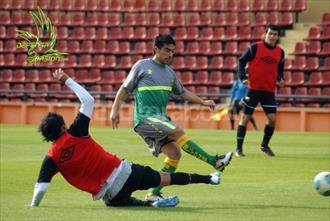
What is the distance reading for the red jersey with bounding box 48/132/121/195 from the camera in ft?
34.9

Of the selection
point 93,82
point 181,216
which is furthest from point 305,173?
point 93,82

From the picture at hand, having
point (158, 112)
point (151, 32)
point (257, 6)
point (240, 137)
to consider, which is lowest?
point (240, 137)

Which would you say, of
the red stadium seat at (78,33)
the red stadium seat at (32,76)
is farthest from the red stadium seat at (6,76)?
the red stadium seat at (78,33)

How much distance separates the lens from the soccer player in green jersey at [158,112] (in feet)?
38.9

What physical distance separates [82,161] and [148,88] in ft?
5.54

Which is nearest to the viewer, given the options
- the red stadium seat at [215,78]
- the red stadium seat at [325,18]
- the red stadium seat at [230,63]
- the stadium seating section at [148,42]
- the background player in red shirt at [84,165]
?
the background player in red shirt at [84,165]

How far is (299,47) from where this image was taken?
33.6 meters

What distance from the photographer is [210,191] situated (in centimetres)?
1312

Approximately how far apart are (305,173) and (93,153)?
18.4 feet

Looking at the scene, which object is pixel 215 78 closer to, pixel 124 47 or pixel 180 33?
pixel 180 33

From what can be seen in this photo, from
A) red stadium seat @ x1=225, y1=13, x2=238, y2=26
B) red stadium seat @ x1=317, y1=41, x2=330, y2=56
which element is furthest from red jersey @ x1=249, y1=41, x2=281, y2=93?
red stadium seat @ x1=225, y1=13, x2=238, y2=26

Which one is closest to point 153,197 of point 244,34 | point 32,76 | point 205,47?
point 244,34

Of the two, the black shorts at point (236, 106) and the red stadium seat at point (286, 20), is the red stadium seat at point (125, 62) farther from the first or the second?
the black shorts at point (236, 106)

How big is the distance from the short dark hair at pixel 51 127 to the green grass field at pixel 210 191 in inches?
32.4
